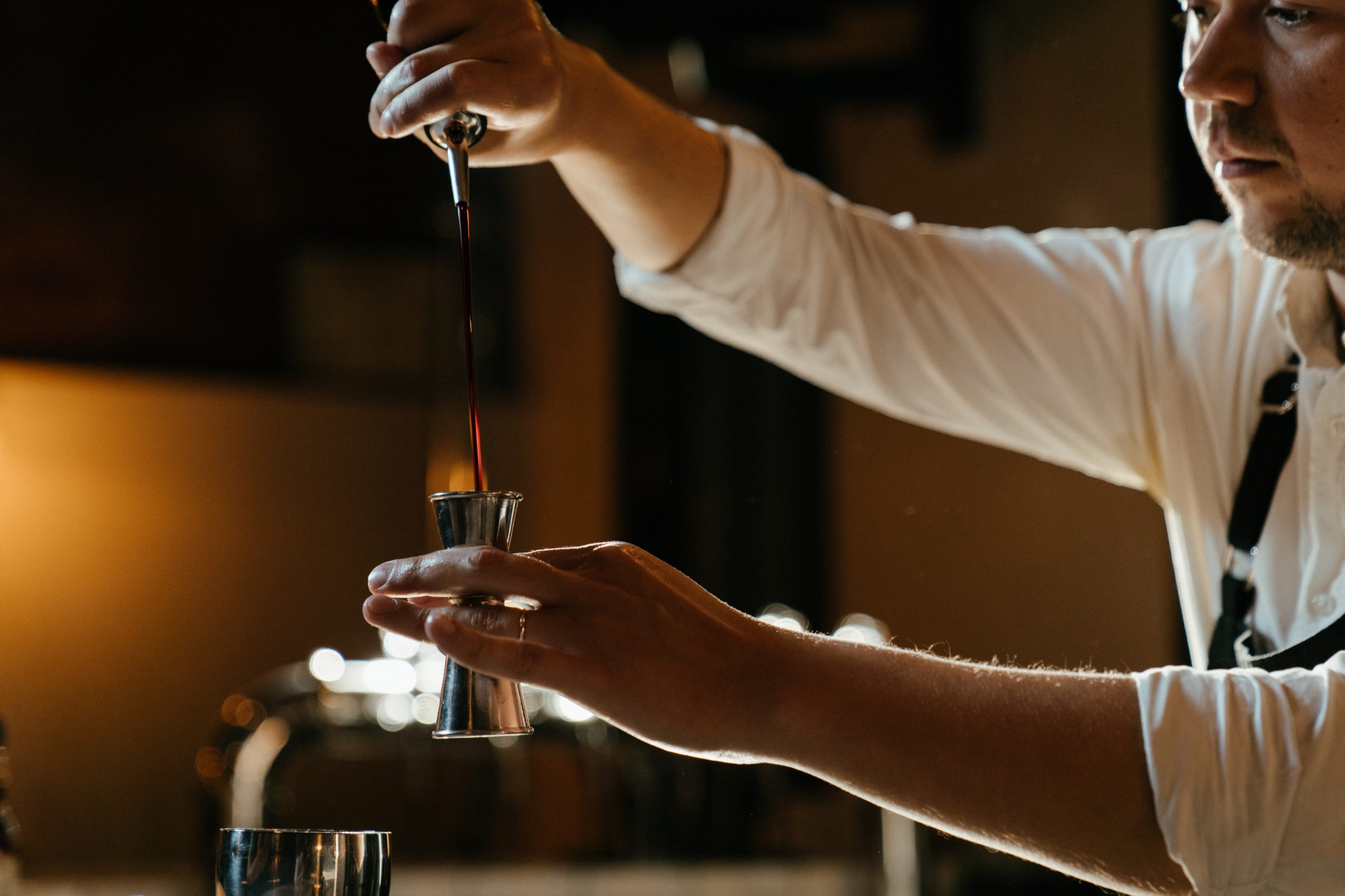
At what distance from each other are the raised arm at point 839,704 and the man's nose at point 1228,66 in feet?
1.41

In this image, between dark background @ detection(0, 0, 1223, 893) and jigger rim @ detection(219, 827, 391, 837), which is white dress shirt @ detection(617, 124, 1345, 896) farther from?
dark background @ detection(0, 0, 1223, 893)

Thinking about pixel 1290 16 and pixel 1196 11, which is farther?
pixel 1196 11

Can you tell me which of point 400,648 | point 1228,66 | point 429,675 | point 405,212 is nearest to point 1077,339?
point 1228,66

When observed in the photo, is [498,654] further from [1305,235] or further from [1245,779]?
[1305,235]

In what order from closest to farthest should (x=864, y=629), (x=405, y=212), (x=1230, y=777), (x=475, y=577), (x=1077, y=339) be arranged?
(x=475, y=577)
(x=1230, y=777)
(x=1077, y=339)
(x=864, y=629)
(x=405, y=212)

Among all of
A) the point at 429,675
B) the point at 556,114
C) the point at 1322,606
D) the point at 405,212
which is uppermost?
the point at 405,212

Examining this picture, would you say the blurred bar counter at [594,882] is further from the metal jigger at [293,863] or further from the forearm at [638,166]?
the metal jigger at [293,863]

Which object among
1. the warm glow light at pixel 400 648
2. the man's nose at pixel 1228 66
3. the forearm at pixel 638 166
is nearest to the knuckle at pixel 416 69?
the forearm at pixel 638 166

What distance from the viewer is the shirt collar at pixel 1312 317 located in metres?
1.00

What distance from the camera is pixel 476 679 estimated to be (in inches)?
26.7

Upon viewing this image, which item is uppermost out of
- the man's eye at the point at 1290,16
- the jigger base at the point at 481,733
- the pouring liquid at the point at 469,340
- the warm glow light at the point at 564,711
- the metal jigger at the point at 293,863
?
the man's eye at the point at 1290,16

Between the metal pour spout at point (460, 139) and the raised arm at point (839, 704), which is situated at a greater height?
the metal pour spout at point (460, 139)

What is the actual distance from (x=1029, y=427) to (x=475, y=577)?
0.76 metres

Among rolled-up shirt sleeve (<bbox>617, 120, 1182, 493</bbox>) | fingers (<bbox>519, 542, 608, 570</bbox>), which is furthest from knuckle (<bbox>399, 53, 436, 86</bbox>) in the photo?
rolled-up shirt sleeve (<bbox>617, 120, 1182, 493</bbox>)
